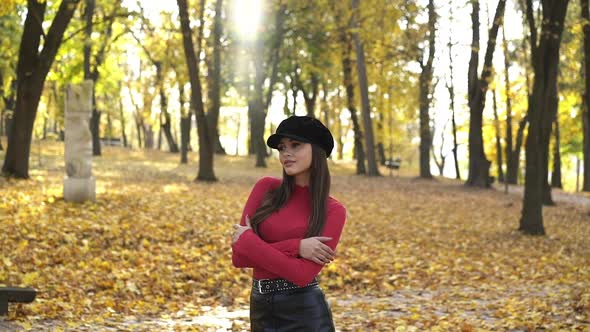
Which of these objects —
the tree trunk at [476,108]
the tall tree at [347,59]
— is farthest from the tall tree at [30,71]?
the tree trunk at [476,108]

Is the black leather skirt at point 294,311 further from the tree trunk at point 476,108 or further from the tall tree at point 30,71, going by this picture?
the tree trunk at point 476,108

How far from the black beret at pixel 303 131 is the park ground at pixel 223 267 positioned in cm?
469

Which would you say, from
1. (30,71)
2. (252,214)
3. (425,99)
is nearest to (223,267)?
(252,214)

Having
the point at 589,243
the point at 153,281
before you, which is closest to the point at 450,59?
the point at 589,243

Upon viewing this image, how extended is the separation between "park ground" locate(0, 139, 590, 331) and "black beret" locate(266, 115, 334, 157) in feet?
15.4

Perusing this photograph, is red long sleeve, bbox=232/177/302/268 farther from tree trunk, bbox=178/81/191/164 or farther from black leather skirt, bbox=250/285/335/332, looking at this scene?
tree trunk, bbox=178/81/191/164

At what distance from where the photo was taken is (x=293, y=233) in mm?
3297

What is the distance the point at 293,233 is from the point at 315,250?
0.55ft

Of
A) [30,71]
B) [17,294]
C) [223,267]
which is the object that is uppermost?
[30,71]

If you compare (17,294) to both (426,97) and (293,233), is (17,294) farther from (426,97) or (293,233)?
(426,97)

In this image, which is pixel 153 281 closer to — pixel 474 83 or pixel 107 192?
pixel 107 192

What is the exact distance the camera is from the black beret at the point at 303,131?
332 cm

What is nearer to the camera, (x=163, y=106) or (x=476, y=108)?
(x=476, y=108)

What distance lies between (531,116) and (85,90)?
10026 mm
